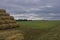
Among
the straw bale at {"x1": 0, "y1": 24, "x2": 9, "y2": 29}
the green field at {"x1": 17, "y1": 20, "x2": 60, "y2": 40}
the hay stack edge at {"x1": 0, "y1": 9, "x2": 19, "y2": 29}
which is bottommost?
the green field at {"x1": 17, "y1": 20, "x2": 60, "y2": 40}

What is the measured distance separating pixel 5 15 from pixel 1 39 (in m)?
29.2

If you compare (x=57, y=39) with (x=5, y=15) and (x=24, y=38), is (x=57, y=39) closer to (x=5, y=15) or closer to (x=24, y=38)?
(x=24, y=38)

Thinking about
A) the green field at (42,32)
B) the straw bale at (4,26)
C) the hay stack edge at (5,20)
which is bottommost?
the green field at (42,32)

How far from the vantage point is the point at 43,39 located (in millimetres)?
27984

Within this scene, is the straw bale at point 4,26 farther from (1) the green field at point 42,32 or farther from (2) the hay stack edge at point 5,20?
(1) the green field at point 42,32

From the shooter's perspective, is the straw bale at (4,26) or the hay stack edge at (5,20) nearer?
the straw bale at (4,26)

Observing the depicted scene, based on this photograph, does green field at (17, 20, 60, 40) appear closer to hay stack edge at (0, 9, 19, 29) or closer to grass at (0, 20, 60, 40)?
Answer: grass at (0, 20, 60, 40)

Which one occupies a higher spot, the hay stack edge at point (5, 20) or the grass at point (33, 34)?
the hay stack edge at point (5, 20)

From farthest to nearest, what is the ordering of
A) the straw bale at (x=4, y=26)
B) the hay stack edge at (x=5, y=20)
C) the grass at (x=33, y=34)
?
the hay stack edge at (x=5, y=20) → the straw bale at (x=4, y=26) → the grass at (x=33, y=34)

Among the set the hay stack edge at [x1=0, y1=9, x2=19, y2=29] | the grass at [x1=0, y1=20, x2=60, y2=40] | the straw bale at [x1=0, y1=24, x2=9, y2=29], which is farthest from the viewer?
the hay stack edge at [x1=0, y1=9, x2=19, y2=29]

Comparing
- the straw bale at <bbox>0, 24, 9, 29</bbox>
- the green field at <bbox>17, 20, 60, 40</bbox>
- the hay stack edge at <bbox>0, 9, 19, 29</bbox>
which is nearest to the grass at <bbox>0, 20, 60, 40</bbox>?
the green field at <bbox>17, 20, 60, 40</bbox>

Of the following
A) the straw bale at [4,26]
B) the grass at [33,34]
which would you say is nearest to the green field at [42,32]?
the grass at [33,34]

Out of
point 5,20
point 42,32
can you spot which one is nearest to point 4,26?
point 5,20

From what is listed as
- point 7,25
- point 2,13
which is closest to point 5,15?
point 2,13
